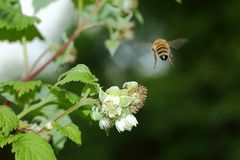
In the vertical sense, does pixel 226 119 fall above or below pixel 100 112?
above

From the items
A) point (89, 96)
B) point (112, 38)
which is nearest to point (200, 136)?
point (112, 38)

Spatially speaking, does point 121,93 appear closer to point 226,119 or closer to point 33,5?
point 33,5

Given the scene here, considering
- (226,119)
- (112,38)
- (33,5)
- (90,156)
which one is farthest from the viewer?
(90,156)

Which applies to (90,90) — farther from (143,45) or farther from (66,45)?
(143,45)

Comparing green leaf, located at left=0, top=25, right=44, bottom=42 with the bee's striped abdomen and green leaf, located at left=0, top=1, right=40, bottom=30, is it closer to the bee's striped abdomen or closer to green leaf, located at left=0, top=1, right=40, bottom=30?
green leaf, located at left=0, top=1, right=40, bottom=30

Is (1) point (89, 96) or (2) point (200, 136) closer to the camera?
(1) point (89, 96)

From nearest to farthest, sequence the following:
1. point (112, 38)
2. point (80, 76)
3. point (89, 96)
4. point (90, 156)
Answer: point (80, 76), point (89, 96), point (112, 38), point (90, 156)

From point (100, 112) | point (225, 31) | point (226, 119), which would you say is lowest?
point (100, 112)

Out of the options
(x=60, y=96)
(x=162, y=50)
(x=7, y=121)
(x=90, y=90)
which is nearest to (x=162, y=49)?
(x=162, y=50)
